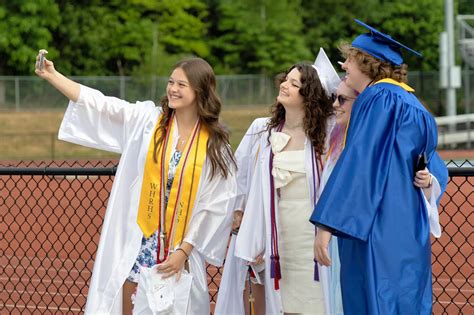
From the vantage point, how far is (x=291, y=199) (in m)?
4.74

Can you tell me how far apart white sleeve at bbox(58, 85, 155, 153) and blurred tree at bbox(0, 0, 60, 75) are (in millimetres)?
30781

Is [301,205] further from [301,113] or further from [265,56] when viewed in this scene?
[265,56]

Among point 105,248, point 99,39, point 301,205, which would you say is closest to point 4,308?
point 105,248

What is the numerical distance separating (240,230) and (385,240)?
39.2 inches

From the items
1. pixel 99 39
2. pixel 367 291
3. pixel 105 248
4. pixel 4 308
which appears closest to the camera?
pixel 367 291

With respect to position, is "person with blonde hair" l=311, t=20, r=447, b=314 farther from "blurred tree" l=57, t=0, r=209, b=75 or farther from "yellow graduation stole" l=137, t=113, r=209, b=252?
"blurred tree" l=57, t=0, r=209, b=75

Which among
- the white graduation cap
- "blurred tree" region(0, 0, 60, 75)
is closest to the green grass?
"blurred tree" region(0, 0, 60, 75)

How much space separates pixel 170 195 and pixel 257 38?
114 ft

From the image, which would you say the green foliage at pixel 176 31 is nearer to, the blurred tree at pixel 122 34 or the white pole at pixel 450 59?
the blurred tree at pixel 122 34

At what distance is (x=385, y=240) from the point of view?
13.1 ft

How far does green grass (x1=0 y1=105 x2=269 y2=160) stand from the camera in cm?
2586

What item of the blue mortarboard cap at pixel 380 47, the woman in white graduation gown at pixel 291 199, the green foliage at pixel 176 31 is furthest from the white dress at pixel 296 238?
the green foliage at pixel 176 31

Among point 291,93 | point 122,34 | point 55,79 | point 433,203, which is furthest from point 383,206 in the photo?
point 122,34

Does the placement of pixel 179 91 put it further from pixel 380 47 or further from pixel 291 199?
pixel 380 47
